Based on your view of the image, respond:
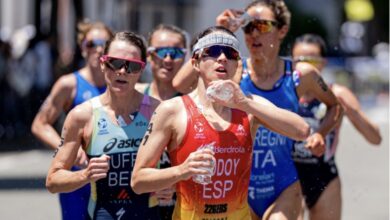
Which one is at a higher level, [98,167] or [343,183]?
[98,167]

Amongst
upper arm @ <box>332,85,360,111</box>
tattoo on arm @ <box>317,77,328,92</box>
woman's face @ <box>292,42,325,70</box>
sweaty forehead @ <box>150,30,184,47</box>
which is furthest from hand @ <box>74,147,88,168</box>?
woman's face @ <box>292,42,325,70</box>

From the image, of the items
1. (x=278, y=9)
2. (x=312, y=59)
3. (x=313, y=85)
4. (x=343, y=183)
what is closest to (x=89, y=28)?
(x=278, y=9)

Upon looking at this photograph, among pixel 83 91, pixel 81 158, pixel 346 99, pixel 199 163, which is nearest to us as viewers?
pixel 199 163

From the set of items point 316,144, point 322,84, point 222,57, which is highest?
point 222,57

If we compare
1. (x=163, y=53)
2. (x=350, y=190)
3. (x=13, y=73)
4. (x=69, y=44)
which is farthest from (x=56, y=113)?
(x=69, y=44)

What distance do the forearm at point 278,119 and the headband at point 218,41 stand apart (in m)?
0.34

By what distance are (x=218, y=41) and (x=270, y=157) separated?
1.74m

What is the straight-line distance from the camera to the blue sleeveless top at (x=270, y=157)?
282 inches

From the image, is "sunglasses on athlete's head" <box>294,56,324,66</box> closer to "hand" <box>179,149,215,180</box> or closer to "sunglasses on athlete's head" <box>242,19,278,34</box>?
"sunglasses on athlete's head" <box>242,19,278,34</box>

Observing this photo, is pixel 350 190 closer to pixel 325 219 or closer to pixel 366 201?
pixel 366 201

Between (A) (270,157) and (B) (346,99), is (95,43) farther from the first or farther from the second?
(B) (346,99)

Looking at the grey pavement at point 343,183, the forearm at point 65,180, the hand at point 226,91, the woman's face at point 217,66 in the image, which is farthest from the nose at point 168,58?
the grey pavement at point 343,183

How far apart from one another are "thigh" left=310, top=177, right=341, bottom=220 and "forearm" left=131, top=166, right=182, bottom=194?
2962mm

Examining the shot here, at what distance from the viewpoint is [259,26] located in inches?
282
